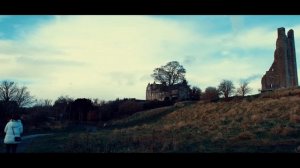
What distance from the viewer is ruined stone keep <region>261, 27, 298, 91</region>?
54469 millimetres

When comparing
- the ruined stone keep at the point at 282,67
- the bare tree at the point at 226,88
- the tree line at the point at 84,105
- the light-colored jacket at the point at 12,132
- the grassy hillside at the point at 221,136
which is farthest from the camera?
the ruined stone keep at the point at 282,67

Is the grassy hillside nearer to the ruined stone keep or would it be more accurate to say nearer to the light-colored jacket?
the light-colored jacket

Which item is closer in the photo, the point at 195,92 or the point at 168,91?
the point at 195,92

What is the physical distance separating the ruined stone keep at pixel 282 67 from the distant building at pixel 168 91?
36.1 ft

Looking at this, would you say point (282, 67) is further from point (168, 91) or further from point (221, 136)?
point (221, 136)

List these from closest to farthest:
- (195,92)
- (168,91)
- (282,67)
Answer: (195,92), (168,91), (282,67)

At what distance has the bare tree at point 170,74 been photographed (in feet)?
184

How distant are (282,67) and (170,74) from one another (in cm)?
1570

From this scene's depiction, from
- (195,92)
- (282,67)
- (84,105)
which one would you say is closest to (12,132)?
(84,105)

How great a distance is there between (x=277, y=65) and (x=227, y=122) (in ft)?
117

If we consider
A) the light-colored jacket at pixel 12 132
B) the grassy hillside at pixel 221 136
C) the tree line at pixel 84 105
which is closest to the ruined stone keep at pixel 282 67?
the tree line at pixel 84 105

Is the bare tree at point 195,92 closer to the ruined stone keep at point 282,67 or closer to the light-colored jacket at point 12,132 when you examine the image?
the ruined stone keep at point 282,67

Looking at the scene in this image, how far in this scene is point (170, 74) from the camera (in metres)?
56.3
